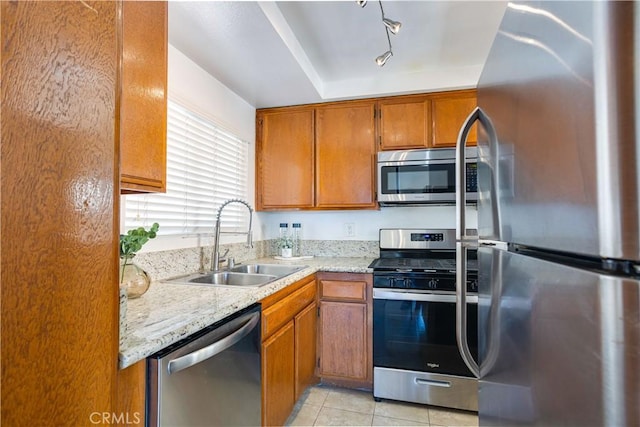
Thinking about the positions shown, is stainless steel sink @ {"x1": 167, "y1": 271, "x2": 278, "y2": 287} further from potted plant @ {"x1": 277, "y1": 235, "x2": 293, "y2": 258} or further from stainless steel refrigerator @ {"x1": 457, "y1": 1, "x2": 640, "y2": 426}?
stainless steel refrigerator @ {"x1": 457, "y1": 1, "x2": 640, "y2": 426}

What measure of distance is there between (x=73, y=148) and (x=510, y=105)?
2.81 feet

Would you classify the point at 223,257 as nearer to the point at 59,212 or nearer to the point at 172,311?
the point at 172,311

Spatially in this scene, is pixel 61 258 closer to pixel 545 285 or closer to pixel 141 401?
pixel 141 401

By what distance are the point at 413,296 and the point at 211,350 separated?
1.43 meters

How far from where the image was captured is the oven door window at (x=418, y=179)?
2.38m

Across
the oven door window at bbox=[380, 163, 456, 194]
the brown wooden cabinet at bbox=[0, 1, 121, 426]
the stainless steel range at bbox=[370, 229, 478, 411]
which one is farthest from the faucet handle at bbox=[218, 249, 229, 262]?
the brown wooden cabinet at bbox=[0, 1, 121, 426]

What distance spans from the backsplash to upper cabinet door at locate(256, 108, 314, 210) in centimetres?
43

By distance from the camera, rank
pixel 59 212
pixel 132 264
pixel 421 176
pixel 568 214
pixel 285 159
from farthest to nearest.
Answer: pixel 285 159
pixel 421 176
pixel 132 264
pixel 59 212
pixel 568 214

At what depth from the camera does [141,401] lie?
85cm

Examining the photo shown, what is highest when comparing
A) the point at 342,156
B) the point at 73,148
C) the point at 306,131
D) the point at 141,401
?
the point at 306,131

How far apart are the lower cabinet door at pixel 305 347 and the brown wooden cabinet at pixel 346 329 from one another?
0.24 ft

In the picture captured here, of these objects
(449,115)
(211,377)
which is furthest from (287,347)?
(449,115)

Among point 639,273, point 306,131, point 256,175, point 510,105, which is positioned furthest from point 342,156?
point 639,273

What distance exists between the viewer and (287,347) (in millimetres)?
1781
